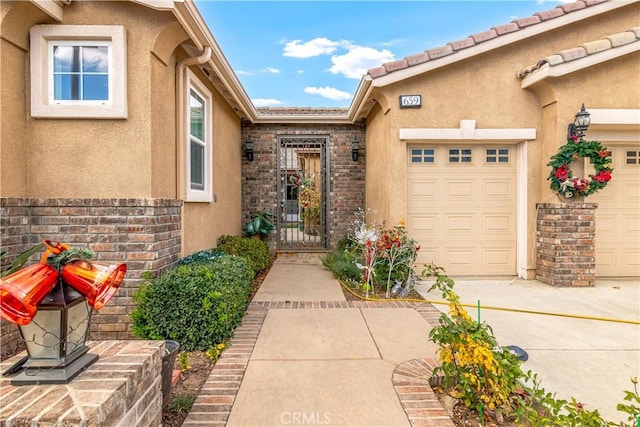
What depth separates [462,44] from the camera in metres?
5.43

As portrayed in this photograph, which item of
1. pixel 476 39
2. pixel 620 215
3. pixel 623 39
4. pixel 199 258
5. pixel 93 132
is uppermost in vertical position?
pixel 476 39

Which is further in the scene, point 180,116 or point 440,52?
point 440,52

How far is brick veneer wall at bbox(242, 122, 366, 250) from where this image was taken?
821 centimetres

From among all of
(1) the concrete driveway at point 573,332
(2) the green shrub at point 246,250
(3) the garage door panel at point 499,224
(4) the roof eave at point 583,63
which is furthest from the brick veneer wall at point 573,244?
(2) the green shrub at point 246,250

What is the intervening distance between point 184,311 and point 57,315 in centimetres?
168

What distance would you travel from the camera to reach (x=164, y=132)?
3887 mm

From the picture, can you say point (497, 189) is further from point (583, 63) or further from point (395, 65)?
point (395, 65)

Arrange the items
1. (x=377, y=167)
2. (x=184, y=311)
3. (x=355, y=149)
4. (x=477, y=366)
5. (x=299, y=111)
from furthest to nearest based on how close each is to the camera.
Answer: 1. (x=299, y=111)
2. (x=355, y=149)
3. (x=377, y=167)
4. (x=184, y=311)
5. (x=477, y=366)

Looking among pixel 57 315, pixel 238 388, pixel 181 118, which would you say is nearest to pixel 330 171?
pixel 181 118

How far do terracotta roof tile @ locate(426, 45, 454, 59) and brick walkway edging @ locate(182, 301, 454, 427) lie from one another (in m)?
4.83

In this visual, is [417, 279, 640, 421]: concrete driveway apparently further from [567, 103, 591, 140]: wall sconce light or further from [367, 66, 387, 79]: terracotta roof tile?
[367, 66, 387, 79]: terracotta roof tile

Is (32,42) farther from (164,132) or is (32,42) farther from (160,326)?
(160,326)

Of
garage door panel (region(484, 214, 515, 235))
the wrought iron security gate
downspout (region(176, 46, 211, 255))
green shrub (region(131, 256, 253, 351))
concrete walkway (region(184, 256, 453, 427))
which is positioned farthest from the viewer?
the wrought iron security gate

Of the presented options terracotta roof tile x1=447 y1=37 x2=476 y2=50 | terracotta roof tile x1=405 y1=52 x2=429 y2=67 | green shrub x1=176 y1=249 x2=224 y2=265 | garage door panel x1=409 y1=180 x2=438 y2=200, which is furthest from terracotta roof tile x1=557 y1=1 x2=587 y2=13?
green shrub x1=176 y1=249 x2=224 y2=265
